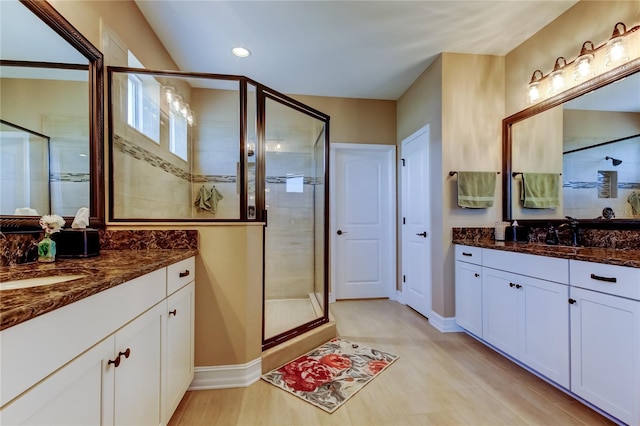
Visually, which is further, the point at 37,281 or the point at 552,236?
the point at 552,236

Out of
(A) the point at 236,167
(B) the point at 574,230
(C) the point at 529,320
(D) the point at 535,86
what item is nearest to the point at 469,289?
(C) the point at 529,320

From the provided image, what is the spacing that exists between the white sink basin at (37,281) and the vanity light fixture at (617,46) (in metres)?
3.09

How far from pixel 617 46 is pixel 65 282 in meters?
3.10

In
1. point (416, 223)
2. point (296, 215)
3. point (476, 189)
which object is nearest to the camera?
point (476, 189)

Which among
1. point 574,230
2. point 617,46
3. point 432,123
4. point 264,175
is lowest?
point 574,230

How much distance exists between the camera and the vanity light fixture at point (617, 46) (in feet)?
5.84

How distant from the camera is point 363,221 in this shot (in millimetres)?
3801

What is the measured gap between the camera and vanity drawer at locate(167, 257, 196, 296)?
56.0 inches

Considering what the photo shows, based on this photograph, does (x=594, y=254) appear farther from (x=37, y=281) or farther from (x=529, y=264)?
(x=37, y=281)

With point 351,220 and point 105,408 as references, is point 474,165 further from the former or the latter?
point 105,408

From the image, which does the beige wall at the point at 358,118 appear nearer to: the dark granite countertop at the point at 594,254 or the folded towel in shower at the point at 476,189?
the folded towel in shower at the point at 476,189

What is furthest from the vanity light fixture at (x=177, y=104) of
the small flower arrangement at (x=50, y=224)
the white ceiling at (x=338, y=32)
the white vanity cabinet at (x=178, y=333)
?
the white vanity cabinet at (x=178, y=333)

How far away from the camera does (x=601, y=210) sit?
1.95 metres

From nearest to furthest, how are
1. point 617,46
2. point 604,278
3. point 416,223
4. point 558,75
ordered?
point 604,278
point 617,46
point 558,75
point 416,223
